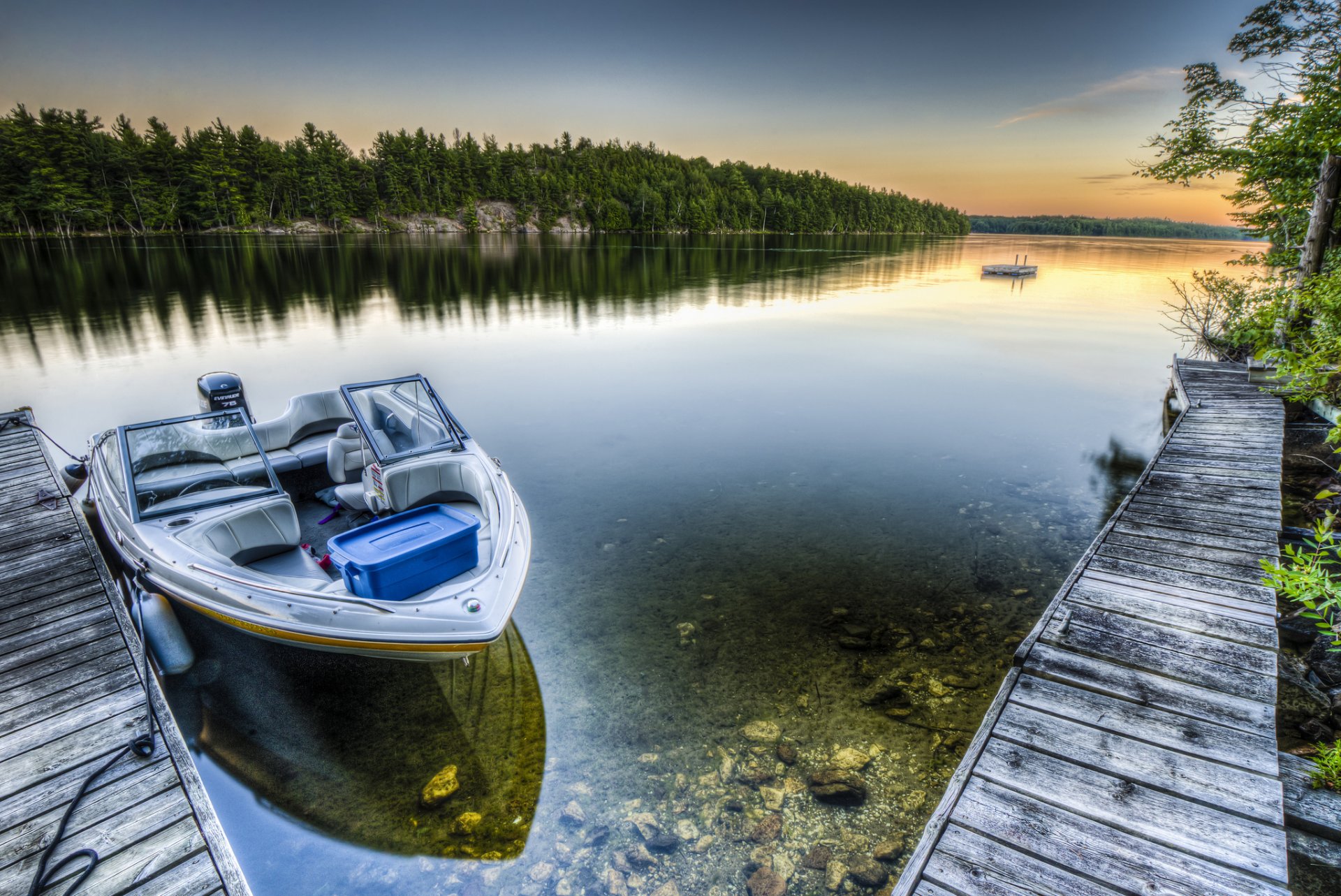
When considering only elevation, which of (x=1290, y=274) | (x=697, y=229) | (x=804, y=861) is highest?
(x=697, y=229)

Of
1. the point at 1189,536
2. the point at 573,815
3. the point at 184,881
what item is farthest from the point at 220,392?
the point at 1189,536

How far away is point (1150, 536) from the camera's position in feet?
19.5

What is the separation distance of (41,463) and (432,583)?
7.27 metres

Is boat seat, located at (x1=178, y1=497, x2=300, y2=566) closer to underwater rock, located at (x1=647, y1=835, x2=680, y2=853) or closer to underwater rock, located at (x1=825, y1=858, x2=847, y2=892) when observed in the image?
underwater rock, located at (x1=647, y1=835, x2=680, y2=853)

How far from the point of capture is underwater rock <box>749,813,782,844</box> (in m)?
4.14

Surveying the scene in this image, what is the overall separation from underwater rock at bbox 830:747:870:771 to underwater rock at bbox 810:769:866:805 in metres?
0.04

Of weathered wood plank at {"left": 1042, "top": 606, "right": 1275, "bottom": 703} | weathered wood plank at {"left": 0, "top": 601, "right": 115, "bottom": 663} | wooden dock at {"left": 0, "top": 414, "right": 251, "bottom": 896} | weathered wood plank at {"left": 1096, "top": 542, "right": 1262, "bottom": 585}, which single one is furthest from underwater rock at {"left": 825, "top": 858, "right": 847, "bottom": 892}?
weathered wood plank at {"left": 0, "top": 601, "right": 115, "bottom": 663}

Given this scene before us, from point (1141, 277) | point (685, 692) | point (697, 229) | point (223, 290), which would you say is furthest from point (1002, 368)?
point (697, 229)

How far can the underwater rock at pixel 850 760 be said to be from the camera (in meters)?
4.70

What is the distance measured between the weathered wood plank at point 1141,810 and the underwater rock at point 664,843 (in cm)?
209

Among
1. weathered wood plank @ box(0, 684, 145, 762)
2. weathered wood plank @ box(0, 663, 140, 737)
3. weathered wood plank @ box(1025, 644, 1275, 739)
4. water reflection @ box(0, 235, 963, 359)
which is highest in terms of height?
water reflection @ box(0, 235, 963, 359)

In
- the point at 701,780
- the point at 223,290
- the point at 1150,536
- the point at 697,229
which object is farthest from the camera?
the point at 697,229

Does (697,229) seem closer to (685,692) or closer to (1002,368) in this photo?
(1002,368)

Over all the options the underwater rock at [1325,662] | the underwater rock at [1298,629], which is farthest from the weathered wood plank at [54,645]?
the underwater rock at [1298,629]
